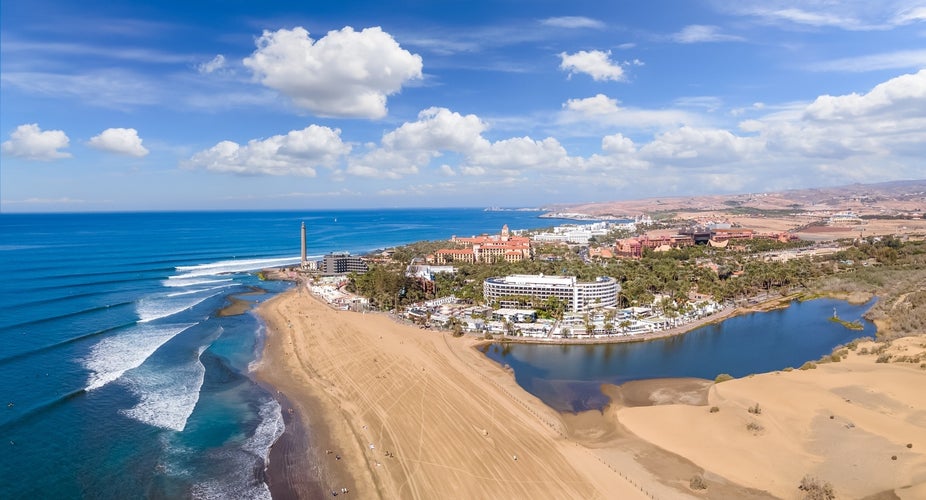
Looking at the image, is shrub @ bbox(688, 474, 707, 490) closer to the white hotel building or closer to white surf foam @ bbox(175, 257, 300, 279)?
the white hotel building

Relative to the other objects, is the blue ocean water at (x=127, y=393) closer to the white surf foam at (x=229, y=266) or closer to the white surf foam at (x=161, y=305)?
the white surf foam at (x=161, y=305)

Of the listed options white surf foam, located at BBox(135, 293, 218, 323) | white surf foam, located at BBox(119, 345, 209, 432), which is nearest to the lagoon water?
white surf foam, located at BBox(119, 345, 209, 432)

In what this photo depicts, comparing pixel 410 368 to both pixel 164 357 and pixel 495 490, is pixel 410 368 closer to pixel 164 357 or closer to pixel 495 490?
pixel 495 490

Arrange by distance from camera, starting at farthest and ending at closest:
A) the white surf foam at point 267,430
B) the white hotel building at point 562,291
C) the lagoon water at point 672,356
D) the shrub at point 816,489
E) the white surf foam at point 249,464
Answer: the white hotel building at point 562,291 → the lagoon water at point 672,356 → the white surf foam at point 267,430 → the white surf foam at point 249,464 → the shrub at point 816,489

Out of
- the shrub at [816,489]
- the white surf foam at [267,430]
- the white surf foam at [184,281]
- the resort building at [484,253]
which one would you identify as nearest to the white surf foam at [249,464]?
the white surf foam at [267,430]

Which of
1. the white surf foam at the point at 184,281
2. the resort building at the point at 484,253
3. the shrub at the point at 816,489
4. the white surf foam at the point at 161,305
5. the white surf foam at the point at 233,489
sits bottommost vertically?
the white surf foam at the point at 233,489

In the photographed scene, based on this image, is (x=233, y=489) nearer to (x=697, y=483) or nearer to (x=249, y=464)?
(x=249, y=464)

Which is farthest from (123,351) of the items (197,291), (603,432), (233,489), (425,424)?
(603,432)
